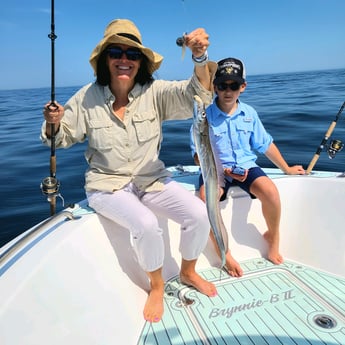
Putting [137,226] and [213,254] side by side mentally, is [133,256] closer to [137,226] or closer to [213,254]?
[137,226]

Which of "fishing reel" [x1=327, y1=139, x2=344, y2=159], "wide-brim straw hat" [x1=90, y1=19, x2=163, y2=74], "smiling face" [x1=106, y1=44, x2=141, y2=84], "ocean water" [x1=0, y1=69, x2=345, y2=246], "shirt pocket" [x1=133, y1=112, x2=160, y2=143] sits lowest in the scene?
"ocean water" [x1=0, y1=69, x2=345, y2=246]

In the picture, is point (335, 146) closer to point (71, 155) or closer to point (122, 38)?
point (122, 38)

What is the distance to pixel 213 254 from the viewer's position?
297 cm

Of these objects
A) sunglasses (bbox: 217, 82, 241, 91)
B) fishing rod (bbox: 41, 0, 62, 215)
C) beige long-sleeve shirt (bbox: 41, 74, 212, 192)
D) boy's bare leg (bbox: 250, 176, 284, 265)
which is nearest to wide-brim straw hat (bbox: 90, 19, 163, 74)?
beige long-sleeve shirt (bbox: 41, 74, 212, 192)

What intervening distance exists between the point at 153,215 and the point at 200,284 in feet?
2.56

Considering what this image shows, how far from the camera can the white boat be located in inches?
67.1

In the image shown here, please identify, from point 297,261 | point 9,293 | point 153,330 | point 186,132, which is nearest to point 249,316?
point 153,330

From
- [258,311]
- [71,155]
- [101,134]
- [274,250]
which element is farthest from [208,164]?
[71,155]

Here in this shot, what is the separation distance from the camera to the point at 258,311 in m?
2.35

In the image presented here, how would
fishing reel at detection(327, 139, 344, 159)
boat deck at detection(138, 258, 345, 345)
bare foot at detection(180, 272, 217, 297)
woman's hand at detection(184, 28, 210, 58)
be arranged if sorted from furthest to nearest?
fishing reel at detection(327, 139, 344, 159)
bare foot at detection(180, 272, 217, 297)
boat deck at detection(138, 258, 345, 345)
woman's hand at detection(184, 28, 210, 58)

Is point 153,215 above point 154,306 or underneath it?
above

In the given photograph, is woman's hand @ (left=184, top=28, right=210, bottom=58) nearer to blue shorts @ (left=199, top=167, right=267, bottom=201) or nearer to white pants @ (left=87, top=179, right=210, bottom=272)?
white pants @ (left=87, top=179, right=210, bottom=272)

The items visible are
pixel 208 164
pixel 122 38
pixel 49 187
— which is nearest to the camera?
pixel 208 164

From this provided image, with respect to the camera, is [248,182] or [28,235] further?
[248,182]
